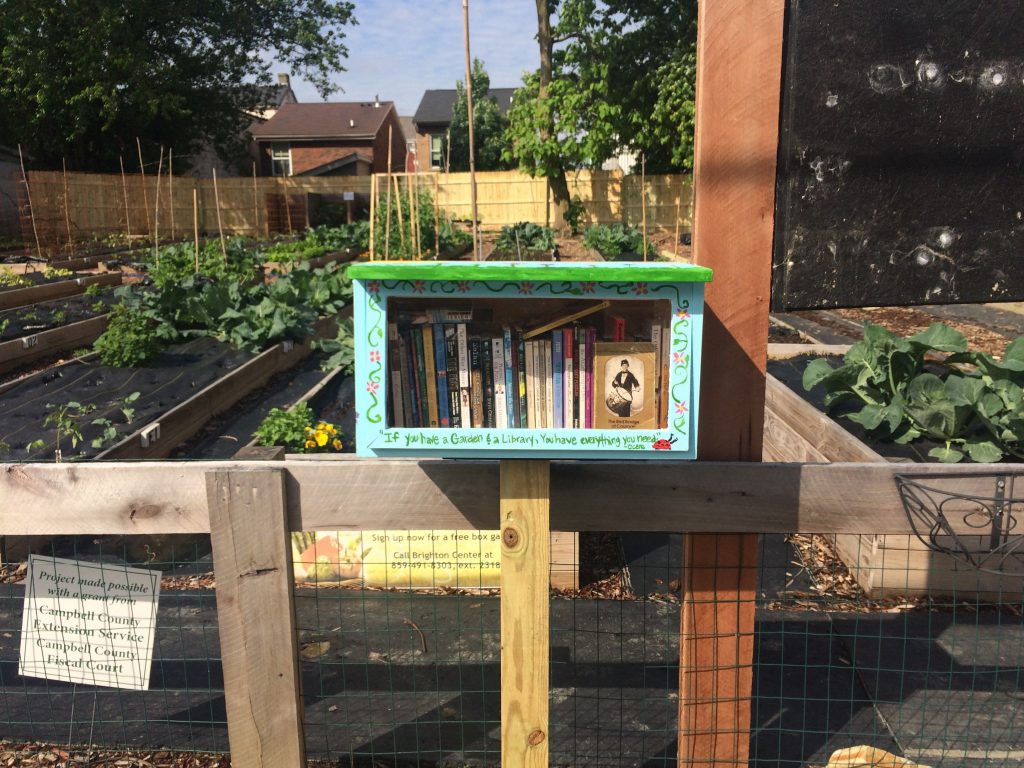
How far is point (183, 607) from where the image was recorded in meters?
4.29

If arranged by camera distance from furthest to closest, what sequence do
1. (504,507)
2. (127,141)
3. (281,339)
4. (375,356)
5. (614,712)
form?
(127,141)
(281,339)
(614,712)
(504,507)
(375,356)

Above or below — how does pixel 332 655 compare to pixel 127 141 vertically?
below

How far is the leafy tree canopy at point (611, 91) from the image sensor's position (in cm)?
2734

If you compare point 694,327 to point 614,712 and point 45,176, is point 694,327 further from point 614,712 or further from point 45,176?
point 45,176

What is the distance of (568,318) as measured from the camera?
1846mm

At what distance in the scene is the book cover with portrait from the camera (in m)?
1.84

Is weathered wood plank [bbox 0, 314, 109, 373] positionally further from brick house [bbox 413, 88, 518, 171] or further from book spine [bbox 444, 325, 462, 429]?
brick house [bbox 413, 88, 518, 171]

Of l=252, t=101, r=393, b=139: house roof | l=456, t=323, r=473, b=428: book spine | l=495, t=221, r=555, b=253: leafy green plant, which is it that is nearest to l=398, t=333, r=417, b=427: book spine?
l=456, t=323, r=473, b=428: book spine

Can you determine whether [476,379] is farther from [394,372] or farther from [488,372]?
[394,372]

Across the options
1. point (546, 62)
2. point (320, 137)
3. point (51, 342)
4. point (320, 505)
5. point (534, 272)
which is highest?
point (546, 62)

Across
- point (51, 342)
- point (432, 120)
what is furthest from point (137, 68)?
point (432, 120)

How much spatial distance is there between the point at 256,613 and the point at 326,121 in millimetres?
45777

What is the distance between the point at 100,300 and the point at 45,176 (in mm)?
15770

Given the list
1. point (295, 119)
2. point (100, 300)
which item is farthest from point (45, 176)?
point (295, 119)
